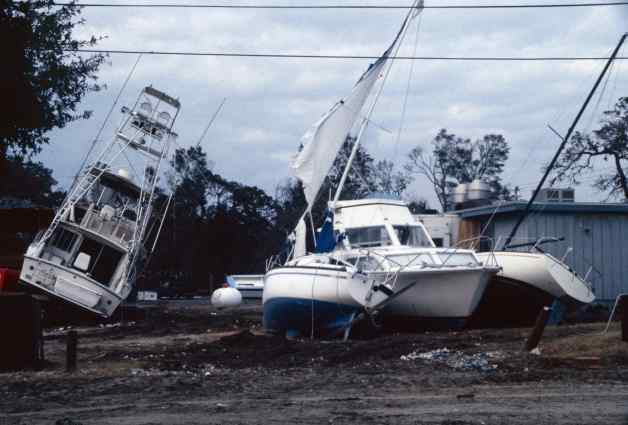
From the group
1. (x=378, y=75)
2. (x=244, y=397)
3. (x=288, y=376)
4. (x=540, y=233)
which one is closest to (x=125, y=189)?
(x=378, y=75)

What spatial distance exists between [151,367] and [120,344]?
5136 mm

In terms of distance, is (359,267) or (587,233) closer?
(359,267)

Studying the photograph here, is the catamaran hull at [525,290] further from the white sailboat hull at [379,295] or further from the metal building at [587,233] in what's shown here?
the metal building at [587,233]

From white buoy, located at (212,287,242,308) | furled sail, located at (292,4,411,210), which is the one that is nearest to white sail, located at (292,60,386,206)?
furled sail, located at (292,4,411,210)

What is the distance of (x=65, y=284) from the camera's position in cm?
2444

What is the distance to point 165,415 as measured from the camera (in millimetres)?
9695

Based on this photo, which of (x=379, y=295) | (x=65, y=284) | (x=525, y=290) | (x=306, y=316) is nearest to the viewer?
(x=379, y=295)

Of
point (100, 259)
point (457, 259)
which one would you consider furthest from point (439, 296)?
point (100, 259)

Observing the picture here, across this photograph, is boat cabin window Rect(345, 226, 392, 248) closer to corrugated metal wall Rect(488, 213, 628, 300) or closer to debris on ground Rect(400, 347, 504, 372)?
debris on ground Rect(400, 347, 504, 372)

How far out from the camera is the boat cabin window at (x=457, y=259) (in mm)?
19797

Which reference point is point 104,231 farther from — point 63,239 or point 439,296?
point 439,296

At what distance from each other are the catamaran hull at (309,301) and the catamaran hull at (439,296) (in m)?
0.91

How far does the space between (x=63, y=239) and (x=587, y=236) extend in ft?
51.1

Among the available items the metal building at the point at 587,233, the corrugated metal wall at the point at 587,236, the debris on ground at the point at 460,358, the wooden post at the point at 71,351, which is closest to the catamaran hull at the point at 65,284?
the wooden post at the point at 71,351
